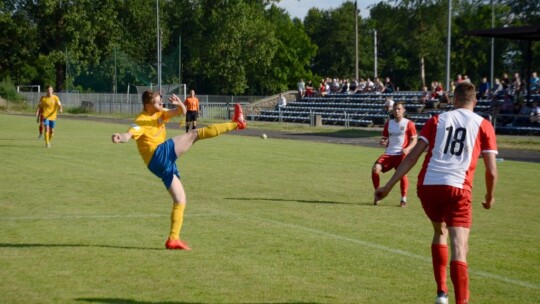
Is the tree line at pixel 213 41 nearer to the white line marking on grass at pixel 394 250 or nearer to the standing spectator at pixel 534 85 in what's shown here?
the standing spectator at pixel 534 85

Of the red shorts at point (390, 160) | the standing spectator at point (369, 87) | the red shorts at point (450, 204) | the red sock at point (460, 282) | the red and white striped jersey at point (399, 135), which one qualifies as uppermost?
the standing spectator at point (369, 87)

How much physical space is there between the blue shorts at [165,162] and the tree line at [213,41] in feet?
199

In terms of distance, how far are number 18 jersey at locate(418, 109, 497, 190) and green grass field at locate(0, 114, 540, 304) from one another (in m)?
1.25

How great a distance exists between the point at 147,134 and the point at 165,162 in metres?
0.52

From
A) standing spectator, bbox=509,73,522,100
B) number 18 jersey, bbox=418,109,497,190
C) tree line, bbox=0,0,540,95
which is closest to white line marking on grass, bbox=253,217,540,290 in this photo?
number 18 jersey, bbox=418,109,497,190

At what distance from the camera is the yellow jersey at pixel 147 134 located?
386 inches

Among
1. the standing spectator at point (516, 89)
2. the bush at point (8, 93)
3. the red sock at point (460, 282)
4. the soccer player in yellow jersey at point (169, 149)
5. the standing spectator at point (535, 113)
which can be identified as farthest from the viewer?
the bush at point (8, 93)

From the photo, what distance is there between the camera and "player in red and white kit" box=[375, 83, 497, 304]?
21.7 ft

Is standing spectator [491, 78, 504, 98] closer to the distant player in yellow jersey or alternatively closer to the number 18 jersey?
the distant player in yellow jersey

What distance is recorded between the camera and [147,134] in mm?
9891

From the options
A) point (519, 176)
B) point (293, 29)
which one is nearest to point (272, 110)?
point (519, 176)

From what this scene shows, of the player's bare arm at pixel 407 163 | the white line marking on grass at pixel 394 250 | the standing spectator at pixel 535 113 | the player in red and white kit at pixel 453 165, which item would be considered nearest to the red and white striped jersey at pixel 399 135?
the white line marking on grass at pixel 394 250

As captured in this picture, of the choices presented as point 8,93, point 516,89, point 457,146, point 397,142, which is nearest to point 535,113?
point 516,89

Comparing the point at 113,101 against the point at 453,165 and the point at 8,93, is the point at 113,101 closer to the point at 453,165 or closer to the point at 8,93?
the point at 8,93
